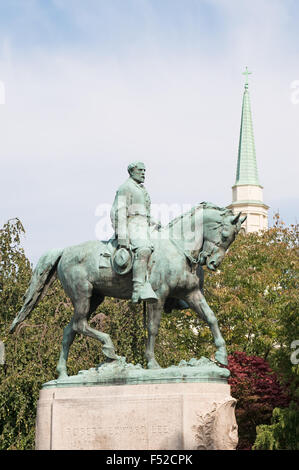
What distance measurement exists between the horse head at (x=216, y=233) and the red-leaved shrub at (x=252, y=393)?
13.2 m

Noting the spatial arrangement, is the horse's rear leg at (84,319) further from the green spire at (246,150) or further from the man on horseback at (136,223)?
the green spire at (246,150)

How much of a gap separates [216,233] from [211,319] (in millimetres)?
1228

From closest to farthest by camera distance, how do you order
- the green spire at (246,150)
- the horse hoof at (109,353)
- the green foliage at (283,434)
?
the horse hoof at (109,353) → the green foliage at (283,434) → the green spire at (246,150)

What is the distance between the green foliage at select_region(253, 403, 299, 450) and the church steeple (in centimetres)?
2712

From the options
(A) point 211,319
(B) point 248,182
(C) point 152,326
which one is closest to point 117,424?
(C) point 152,326

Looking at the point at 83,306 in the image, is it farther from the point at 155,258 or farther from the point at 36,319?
the point at 36,319

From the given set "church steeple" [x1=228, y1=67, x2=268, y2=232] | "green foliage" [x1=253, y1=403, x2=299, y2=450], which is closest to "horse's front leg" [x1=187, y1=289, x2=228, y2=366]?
"green foliage" [x1=253, y1=403, x2=299, y2=450]

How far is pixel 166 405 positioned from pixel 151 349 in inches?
43.6

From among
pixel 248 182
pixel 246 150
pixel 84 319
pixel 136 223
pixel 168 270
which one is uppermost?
pixel 246 150

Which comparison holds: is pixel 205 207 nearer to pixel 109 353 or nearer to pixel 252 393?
pixel 109 353

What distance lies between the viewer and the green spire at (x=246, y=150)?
50.2m

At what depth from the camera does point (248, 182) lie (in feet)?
163

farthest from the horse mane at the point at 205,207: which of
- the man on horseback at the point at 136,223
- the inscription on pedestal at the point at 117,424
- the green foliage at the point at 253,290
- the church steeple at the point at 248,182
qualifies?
the church steeple at the point at 248,182
